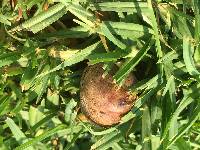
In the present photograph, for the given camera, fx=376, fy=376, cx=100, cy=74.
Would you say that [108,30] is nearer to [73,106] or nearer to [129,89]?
[129,89]

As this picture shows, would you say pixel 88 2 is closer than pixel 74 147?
Yes

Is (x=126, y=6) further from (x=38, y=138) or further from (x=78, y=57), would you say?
(x=38, y=138)

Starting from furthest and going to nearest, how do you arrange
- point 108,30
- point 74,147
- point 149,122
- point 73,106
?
point 74,147 < point 73,106 < point 149,122 < point 108,30

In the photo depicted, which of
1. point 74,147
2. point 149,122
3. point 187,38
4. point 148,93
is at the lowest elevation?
point 74,147

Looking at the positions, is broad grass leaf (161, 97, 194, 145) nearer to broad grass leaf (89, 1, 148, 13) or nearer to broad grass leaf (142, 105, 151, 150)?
broad grass leaf (142, 105, 151, 150)

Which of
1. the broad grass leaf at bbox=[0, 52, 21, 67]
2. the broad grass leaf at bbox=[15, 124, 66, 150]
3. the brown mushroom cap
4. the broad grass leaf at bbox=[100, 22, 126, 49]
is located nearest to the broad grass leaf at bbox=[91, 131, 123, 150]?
the brown mushroom cap

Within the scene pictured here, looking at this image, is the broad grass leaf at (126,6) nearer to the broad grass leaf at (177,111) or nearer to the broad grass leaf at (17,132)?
the broad grass leaf at (177,111)

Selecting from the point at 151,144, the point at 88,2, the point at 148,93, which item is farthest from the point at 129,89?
the point at 88,2
